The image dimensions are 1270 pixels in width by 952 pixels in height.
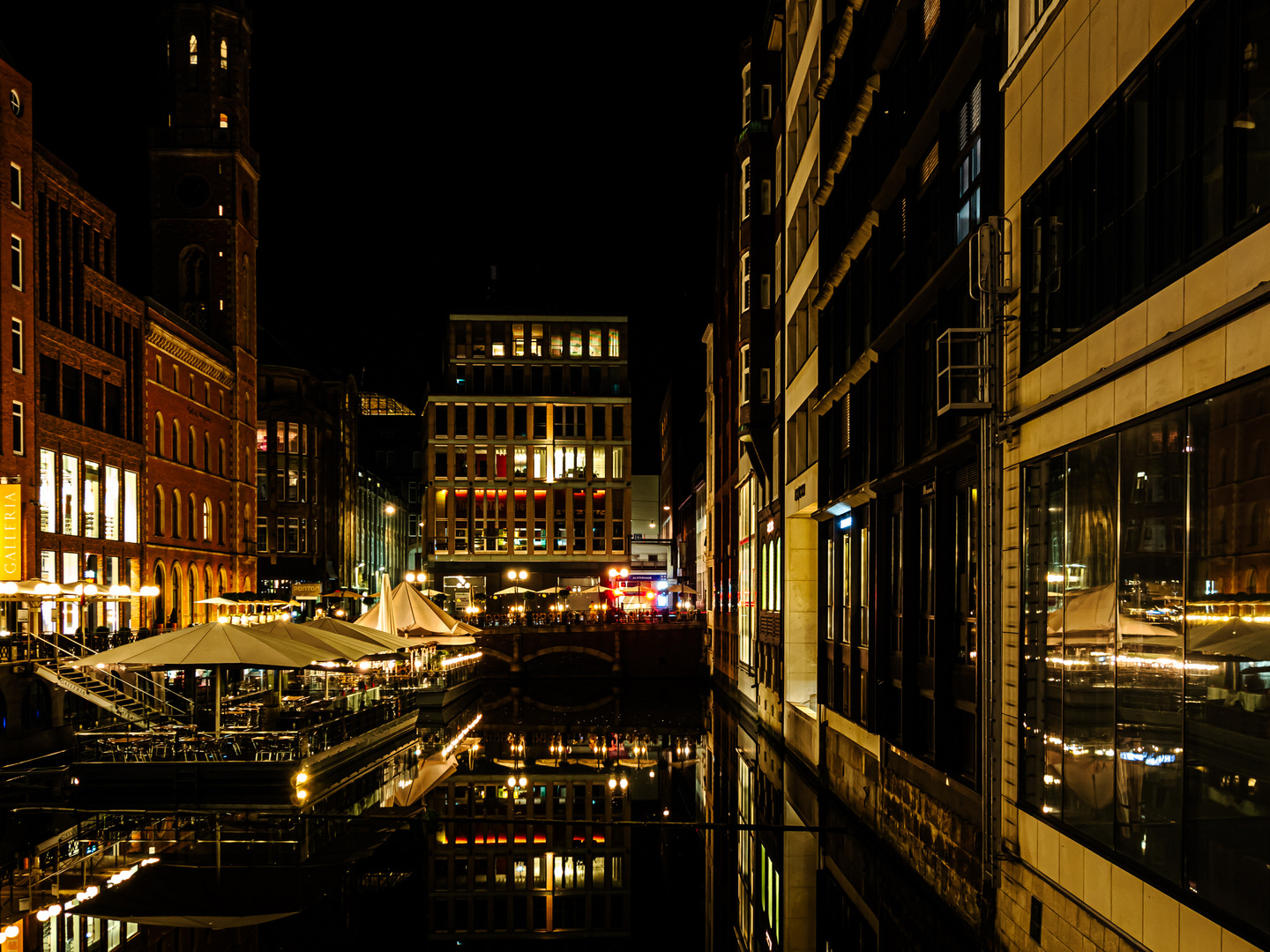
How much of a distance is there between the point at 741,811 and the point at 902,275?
11.8 meters

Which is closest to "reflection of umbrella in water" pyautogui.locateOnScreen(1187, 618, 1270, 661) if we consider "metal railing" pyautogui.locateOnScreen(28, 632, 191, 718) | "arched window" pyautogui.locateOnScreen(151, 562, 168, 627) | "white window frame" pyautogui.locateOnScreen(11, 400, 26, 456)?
"metal railing" pyautogui.locateOnScreen(28, 632, 191, 718)

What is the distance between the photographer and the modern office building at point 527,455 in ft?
312

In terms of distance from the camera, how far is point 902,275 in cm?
2117

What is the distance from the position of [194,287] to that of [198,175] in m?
7.07

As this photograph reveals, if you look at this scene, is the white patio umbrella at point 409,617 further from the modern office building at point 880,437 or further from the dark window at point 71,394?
the dark window at point 71,394

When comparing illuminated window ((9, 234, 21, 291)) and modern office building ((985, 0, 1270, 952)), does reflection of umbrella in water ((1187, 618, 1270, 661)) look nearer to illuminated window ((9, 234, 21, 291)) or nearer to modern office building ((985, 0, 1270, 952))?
modern office building ((985, 0, 1270, 952))

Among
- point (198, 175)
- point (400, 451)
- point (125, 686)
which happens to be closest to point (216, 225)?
point (198, 175)

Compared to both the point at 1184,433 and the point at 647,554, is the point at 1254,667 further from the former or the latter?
the point at 647,554

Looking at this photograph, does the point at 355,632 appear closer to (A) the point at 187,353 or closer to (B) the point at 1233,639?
(B) the point at 1233,639

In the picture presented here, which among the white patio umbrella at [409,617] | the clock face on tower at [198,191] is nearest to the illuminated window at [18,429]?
the white patio umbrella at [409,617]

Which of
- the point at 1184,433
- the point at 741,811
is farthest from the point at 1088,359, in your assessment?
the point at 741,811

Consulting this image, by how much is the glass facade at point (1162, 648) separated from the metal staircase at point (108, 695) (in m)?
27.8

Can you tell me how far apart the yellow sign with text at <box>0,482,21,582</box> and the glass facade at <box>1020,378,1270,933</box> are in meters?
37.8

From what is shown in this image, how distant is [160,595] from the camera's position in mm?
58719
